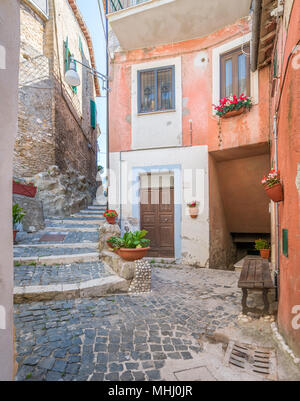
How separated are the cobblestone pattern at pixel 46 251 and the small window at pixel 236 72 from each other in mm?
5786

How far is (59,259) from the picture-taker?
5922 mm

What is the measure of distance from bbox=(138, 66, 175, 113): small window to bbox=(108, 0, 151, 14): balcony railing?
1804mm

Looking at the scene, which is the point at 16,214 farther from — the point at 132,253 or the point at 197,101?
the point at 197,101

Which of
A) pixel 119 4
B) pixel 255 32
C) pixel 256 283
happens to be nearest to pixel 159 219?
pixel 256 283

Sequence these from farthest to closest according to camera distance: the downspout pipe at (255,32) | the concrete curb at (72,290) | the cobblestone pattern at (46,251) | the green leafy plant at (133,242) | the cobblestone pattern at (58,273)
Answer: the cobblestone pattern at (46,251)
the green leafy plant at (133,242)
the cobblestone pattern at (58,273)
the downspout pipe at (255,32)
the concrete curb at (72,290)

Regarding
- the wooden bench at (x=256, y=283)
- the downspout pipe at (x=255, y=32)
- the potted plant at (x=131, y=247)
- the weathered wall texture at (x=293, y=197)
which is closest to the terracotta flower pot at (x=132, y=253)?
the potted plant at (x=131, y=247)

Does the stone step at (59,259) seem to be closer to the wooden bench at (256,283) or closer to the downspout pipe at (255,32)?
the wooden bench at (256,283)

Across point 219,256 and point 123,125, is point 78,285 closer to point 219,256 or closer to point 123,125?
point 219,256

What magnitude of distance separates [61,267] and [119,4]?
7.70m

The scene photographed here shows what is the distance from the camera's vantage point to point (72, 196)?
11.2 metres

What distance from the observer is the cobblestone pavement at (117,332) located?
263 cm

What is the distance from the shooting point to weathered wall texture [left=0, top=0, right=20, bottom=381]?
1.70m
